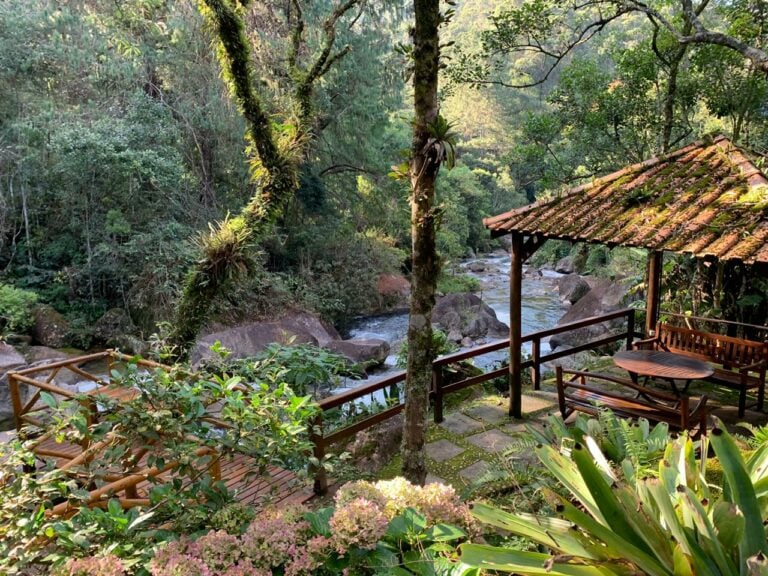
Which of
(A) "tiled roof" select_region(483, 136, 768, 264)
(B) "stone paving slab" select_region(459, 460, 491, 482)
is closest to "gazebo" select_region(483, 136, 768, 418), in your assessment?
(A) "tiled roof" select_region(483, 136, 768, 264)

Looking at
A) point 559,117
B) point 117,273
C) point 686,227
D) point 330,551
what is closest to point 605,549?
point 330,551

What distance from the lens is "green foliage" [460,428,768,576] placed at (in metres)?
1.41

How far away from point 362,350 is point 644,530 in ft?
29.5

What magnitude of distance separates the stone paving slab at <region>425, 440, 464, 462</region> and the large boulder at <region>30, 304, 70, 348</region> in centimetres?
918

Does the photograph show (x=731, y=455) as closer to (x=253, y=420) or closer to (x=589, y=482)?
(x=589, y=482)

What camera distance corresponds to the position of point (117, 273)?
11.2 metres

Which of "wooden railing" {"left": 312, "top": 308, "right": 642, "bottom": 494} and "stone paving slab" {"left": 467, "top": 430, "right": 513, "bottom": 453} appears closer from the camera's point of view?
"wooden railing" {"left": 312, "top": 308, "right": 642, "bottom": 494}

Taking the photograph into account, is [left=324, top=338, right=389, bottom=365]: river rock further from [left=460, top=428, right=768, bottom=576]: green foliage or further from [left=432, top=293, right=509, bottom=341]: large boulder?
[left=460, top=428, right=768, bottom=576]: green foliage

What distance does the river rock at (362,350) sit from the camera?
10273 millimetres

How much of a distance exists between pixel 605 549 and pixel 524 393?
4.50 m

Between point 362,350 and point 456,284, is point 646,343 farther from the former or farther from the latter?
point 456,284

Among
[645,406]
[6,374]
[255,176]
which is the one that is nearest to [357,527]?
[645,406]

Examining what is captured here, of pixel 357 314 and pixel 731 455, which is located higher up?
pixel 731 455

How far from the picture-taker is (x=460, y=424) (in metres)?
5.16
